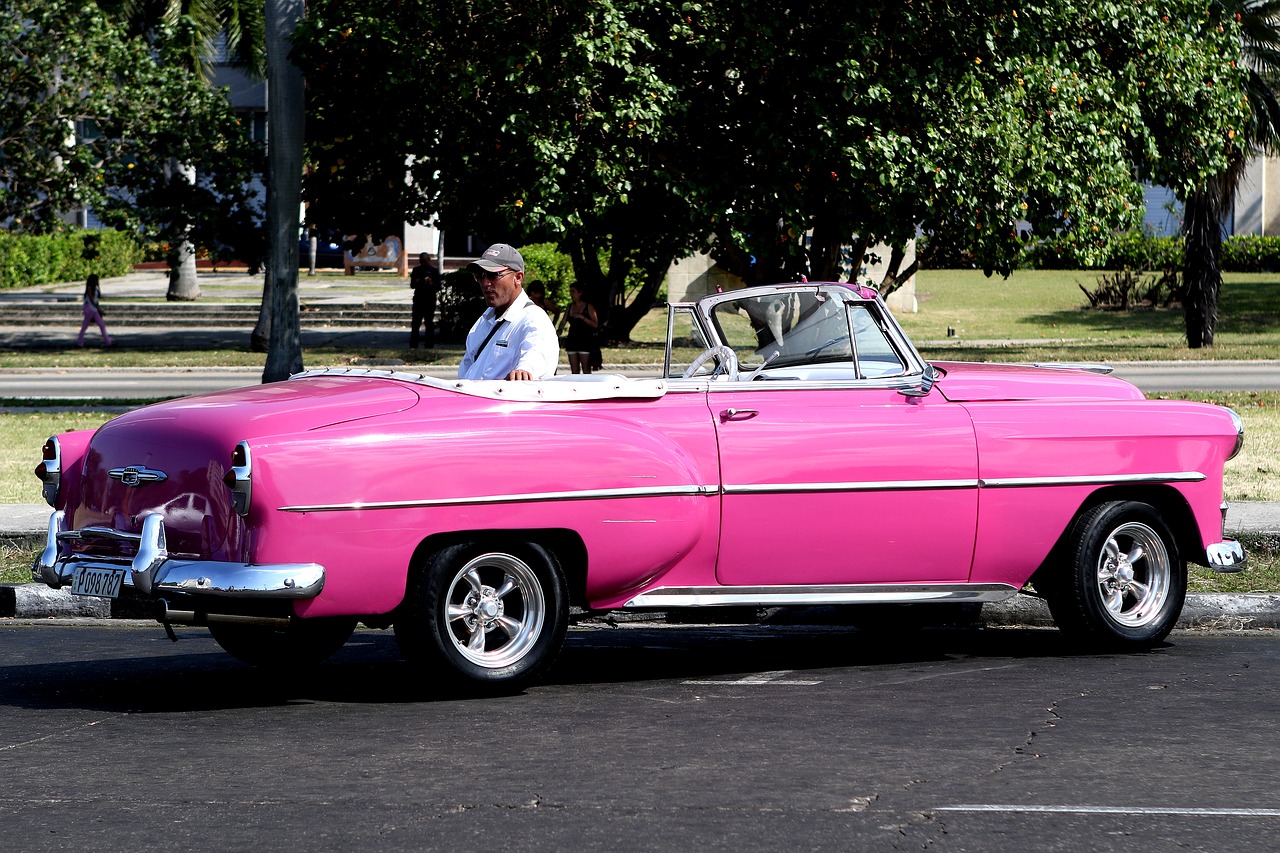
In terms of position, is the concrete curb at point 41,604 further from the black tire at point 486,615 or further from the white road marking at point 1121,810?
the white road marking at point 1121,810

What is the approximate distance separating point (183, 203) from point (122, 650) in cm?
2534

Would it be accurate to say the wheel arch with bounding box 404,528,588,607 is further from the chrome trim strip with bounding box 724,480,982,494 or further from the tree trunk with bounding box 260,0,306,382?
the tree trunk with bounding box 260,0,306,382

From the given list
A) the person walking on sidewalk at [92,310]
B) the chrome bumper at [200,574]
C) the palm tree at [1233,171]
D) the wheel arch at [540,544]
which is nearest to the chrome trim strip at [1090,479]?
the wheel arch at [540,544]

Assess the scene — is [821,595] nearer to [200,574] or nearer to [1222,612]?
[200,574]

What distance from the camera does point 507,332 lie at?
787cm

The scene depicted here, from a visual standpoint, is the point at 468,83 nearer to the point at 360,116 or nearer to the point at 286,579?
the point at 360,116

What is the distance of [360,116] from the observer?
80.9 feet

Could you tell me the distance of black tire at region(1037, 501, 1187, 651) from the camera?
793 centimetres

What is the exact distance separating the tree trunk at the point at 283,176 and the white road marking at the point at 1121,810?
17288 millimetres

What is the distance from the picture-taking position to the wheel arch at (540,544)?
22.3ft

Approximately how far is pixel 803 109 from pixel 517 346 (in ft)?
39.1

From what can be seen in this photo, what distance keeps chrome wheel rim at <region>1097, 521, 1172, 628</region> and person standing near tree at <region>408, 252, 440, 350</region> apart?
968 inches

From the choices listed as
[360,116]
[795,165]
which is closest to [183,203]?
[360,116]

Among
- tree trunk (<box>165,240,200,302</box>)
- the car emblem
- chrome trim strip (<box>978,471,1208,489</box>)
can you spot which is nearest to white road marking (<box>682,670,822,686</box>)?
chrome trim strip (<box>978,471,1208,489</box>)
